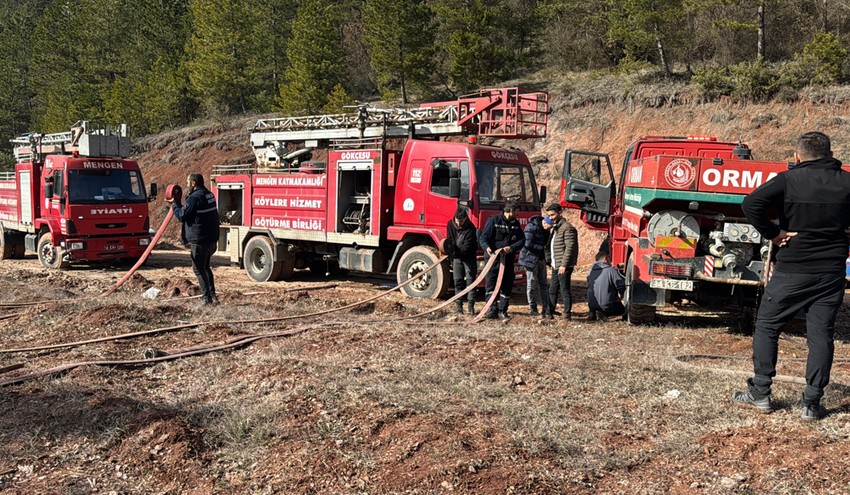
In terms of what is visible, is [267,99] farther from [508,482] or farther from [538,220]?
[508,482]

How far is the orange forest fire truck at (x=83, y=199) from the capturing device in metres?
14.4

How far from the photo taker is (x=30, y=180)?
1556cm

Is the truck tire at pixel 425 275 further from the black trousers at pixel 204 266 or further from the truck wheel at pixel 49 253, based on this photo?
the truck wheel at pixel 49 253

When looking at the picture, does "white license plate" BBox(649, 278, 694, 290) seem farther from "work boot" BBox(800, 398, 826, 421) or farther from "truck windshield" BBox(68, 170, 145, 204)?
"truck windshield" BBox(68, 170, 145, 204)

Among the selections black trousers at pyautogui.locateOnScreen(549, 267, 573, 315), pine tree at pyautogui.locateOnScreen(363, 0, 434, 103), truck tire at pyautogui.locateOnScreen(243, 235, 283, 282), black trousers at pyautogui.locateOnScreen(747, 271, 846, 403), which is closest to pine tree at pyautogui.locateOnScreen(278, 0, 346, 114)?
pine tree at pyautogui.locateOnScreen(363, 0, 434, 103)

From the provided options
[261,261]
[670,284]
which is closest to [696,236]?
[670,284]

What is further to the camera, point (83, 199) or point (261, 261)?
point (83, 199)

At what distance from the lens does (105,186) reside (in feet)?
48.7

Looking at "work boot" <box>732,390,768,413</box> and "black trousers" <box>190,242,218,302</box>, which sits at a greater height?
"black trousers" <box>190,242,218,302</box>

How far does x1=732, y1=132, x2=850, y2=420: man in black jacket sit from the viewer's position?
436 centimetres

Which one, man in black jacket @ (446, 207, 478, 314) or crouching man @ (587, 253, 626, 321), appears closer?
crouching man @ (587, 253, 626, 321)

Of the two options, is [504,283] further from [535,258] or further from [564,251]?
[564,251]

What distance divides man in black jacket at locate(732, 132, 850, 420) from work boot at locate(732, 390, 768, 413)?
0.23 meters

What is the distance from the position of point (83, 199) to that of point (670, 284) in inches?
492
